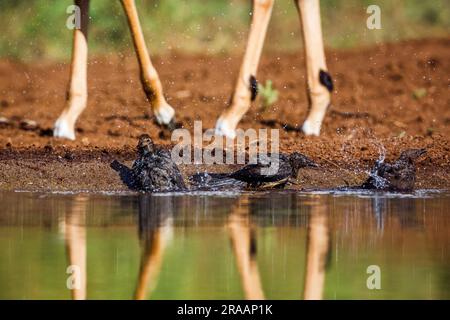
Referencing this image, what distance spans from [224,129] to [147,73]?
0.85m

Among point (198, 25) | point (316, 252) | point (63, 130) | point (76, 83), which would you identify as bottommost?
point (316, 252)

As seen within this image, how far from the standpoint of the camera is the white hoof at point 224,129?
1215cm

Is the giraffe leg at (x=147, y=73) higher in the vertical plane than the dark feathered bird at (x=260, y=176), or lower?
higher

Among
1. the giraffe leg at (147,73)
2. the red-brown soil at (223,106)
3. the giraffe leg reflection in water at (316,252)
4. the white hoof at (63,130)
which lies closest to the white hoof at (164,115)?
the giraffe leg at (147,73)

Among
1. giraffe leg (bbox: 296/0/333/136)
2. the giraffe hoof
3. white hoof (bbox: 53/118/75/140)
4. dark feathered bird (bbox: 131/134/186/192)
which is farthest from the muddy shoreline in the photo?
giraffe leg (bbox: 296/0/333/136)

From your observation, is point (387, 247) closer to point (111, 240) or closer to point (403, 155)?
point (111, 240)

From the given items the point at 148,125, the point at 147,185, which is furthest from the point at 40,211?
the point at 148,125

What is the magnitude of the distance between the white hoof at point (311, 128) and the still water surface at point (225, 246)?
2.90 meters

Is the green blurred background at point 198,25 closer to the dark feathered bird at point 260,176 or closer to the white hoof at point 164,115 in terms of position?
the white hoof at point 164,115

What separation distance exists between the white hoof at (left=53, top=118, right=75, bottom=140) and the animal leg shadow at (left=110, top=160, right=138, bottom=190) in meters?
1.56

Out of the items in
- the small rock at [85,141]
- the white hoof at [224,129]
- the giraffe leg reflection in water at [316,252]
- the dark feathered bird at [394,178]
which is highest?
the white hoof at [224,129]

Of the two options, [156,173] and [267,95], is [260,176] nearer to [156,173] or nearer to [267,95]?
[156,173]

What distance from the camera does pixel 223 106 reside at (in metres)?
14.7

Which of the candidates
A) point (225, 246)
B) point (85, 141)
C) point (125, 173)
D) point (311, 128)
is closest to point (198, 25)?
Answer: point (311, 128)
